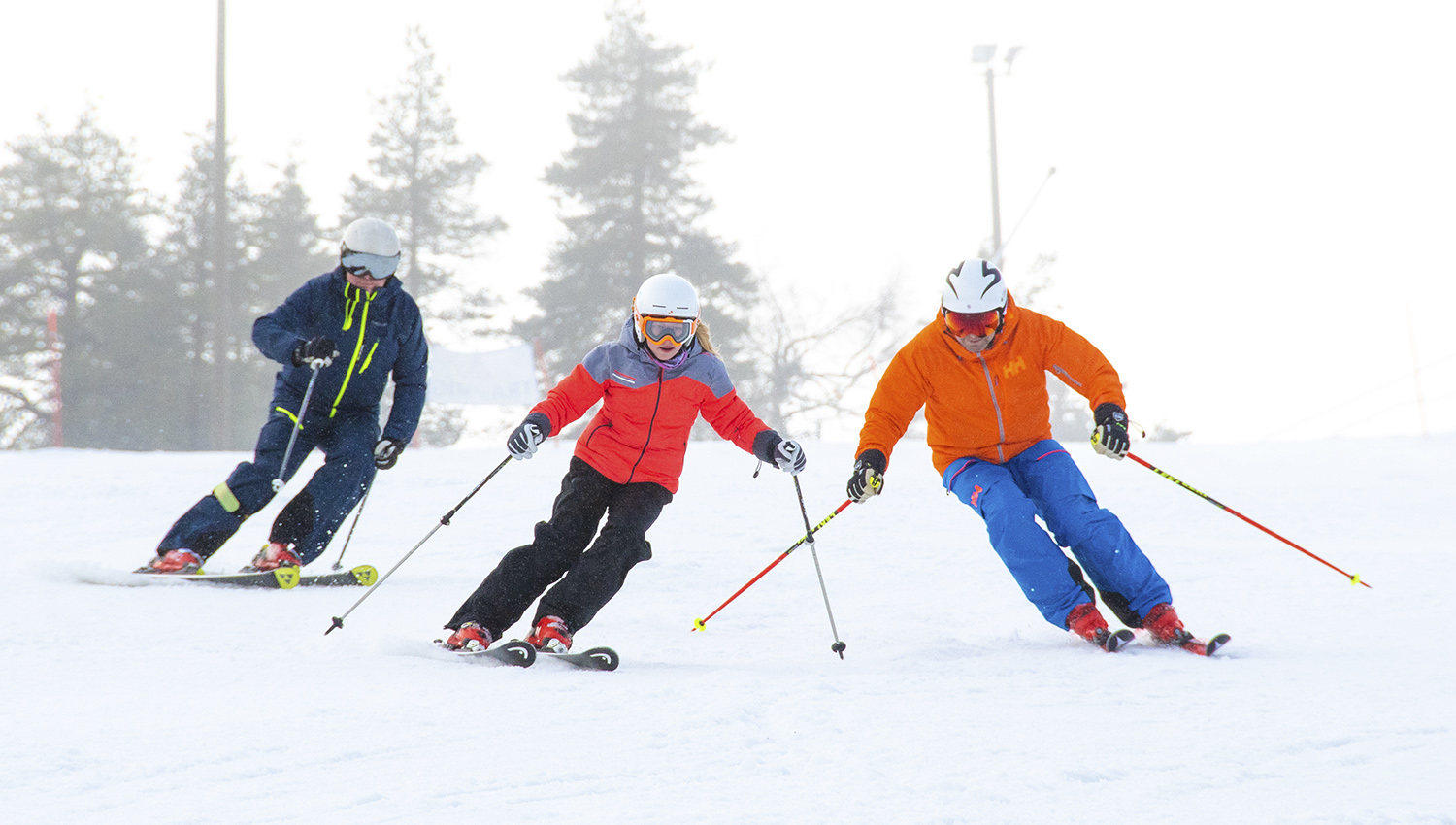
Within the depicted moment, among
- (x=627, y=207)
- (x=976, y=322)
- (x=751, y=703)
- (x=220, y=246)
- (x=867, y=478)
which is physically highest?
(x=627, y=207)

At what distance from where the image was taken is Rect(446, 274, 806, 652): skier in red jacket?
3.35 metres

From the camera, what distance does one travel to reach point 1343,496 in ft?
25.3

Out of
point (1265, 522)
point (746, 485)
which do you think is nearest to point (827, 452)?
point (746, 485)

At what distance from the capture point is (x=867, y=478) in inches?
143

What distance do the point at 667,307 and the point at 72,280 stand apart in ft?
90.3

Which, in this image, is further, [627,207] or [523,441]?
[627,207]

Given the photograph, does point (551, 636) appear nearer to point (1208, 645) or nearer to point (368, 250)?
point (1208, 645)

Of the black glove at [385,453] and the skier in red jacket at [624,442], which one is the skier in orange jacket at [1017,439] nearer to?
the skier in red jacket at [624,442]

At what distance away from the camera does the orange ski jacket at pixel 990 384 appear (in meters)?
3.79

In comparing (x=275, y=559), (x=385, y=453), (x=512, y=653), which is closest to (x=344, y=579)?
(x=275, y=559)

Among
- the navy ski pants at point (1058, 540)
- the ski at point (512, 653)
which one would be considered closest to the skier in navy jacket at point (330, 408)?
the ski at point (512, 653)

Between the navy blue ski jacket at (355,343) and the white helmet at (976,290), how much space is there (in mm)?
2332

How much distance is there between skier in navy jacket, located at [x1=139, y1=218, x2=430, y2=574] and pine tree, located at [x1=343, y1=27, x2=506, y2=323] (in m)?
22.5

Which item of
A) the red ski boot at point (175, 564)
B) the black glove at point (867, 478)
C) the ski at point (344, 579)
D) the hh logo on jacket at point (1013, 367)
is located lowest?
the ski at point (344, 579)
